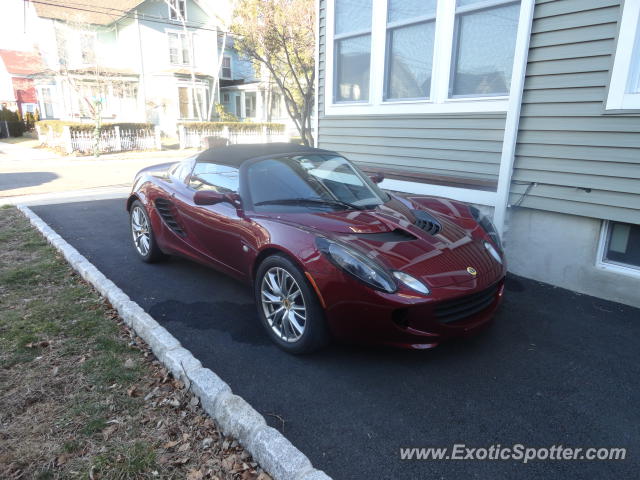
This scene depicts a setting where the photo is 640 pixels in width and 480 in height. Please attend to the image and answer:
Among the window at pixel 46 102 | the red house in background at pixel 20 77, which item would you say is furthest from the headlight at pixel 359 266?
the red house in background at pixel 20 77

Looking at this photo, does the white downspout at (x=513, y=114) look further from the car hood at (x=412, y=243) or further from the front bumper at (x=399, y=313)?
the front bumper at (x=399, y=313)

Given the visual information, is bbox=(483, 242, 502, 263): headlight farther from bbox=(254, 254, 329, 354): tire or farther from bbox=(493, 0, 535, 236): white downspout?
bbox=(493, 0, 535, 236): white downspout

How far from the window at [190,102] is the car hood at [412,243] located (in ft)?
86.1

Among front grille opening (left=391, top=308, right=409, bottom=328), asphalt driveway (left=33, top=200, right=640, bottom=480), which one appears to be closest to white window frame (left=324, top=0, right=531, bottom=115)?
asphalt driveway (left=33, top=200, right=640, bottom=480)

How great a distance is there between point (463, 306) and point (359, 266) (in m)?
0.76

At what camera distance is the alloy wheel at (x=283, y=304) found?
3098 mm

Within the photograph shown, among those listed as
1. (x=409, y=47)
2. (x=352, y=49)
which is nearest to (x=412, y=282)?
(x=409, y=47)

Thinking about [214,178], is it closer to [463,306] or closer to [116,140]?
[463,306]

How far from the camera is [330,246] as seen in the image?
2912 millimetres

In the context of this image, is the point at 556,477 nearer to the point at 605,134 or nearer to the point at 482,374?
the point at 482,374

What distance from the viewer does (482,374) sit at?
2967 mm

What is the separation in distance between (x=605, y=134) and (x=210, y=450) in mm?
4304

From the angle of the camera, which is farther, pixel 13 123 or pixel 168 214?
pixel 13 123

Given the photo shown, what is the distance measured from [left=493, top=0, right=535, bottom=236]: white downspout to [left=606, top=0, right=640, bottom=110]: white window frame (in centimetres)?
85
